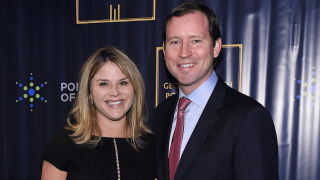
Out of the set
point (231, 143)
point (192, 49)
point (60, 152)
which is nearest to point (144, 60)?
point (192, 49)

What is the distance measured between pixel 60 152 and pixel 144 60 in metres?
1.63

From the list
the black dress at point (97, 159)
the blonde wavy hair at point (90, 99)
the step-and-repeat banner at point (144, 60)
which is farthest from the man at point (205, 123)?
the step-and-repeat banner at point (144, 60)

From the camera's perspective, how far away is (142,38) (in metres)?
2.95

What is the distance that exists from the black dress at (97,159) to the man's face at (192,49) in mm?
745

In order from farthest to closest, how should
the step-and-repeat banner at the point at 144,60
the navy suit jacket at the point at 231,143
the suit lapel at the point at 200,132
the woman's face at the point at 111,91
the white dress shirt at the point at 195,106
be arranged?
the step-and-repeat banner at the point at 144,60 < the woman's face at the point at 111,91 < the white dress shirt at the point at 195,106 < the suit lapel at the point at 200,132 < the navy suit jacket at the point at 231,143

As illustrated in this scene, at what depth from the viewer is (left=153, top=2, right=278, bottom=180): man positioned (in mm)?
1236

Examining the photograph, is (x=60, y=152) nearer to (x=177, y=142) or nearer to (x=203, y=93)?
(x=177, y=142)

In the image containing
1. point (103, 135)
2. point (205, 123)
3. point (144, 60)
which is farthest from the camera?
point (144, 60)

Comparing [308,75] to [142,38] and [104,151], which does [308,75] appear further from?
[104,151]

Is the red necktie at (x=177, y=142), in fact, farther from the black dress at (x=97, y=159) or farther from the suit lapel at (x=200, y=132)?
the black dress at (x=97, y=159)

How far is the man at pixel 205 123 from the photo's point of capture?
4.06 ft

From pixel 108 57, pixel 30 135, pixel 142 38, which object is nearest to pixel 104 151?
pixel 108 57

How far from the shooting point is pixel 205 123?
4.60 feet

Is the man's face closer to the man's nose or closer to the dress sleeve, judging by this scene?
the man's nose
